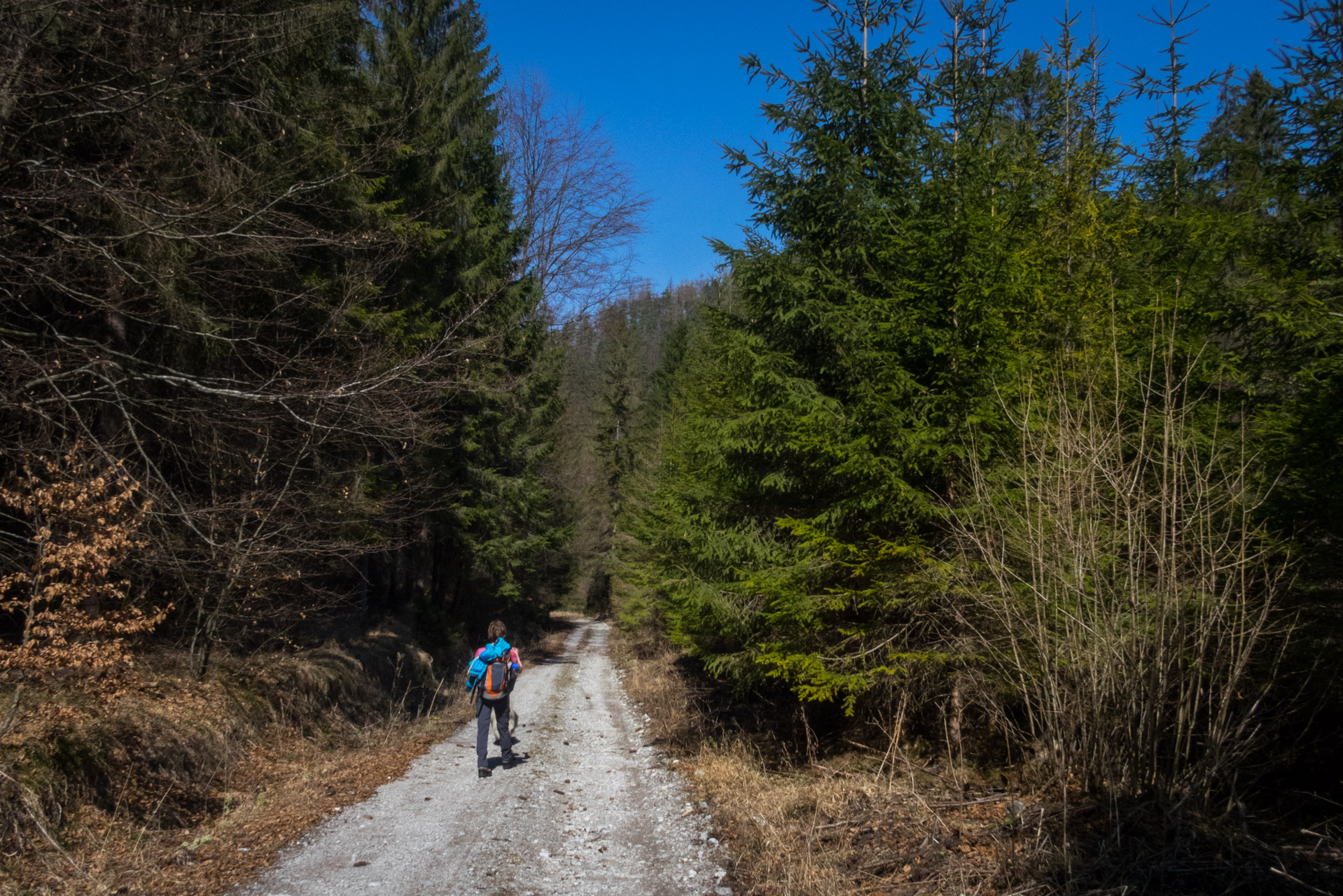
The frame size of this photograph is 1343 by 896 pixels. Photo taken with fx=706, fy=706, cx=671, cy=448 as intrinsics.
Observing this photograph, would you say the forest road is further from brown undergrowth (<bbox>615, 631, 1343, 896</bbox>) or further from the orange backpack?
the orange backpack

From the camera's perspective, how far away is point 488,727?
898 centimetres

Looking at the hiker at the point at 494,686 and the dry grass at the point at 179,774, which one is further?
the hiker at the point at 494,686

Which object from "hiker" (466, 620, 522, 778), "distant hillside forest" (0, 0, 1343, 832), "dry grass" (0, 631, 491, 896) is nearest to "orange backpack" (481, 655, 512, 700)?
"hiker" (466, 620, 522, 778)

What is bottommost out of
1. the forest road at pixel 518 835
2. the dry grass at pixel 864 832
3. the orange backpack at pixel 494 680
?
the forest road at pixel 518 835

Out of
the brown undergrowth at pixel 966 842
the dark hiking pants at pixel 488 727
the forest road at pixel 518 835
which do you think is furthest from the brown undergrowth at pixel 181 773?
the brown undergrowth at pixel 966 842

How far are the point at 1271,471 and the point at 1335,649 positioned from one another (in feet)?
4.99

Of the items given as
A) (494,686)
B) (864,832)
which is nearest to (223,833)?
(494,686)

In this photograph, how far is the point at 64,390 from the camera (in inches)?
287

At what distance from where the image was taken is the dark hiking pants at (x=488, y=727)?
8.82m

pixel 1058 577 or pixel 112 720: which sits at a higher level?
pixel 1058 577

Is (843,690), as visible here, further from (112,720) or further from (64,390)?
→ (64,390)

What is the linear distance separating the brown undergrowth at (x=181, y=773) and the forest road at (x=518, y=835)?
0.45 m

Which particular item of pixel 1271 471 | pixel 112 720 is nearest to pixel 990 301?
pixel 1271 471

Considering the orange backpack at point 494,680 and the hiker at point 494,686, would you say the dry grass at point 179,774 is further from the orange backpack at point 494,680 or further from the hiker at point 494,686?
the orange backpack at point 494,680
